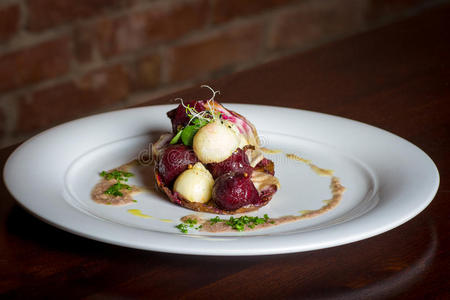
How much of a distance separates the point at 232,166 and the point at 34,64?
1407 millimetres

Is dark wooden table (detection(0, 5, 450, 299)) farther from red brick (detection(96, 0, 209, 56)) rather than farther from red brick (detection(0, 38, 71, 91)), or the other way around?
red brick (detection(96, 0, 209, 56))

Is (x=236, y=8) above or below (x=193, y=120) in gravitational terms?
above

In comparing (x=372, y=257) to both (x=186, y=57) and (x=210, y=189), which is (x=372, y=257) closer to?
(x=210, y=189)

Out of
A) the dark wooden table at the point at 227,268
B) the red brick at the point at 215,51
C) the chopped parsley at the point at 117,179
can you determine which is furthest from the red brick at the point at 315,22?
the chopped parsley at the point at 117,179

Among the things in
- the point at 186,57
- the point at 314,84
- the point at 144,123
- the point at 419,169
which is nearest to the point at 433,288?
the point at 419,169

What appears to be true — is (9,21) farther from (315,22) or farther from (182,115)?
(315,22)

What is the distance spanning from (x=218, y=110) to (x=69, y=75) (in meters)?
1.35

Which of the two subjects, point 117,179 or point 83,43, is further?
point 83,43

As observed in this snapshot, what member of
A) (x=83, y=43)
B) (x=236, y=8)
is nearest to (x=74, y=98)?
(x=83, y=43)

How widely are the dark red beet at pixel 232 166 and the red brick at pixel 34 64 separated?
1.34m

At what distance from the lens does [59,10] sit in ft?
8.18

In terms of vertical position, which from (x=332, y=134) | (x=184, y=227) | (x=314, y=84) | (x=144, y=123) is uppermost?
(x=314, y=84)

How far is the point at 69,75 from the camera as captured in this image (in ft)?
8.57

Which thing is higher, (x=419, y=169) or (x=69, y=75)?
(x=69, y=75)
